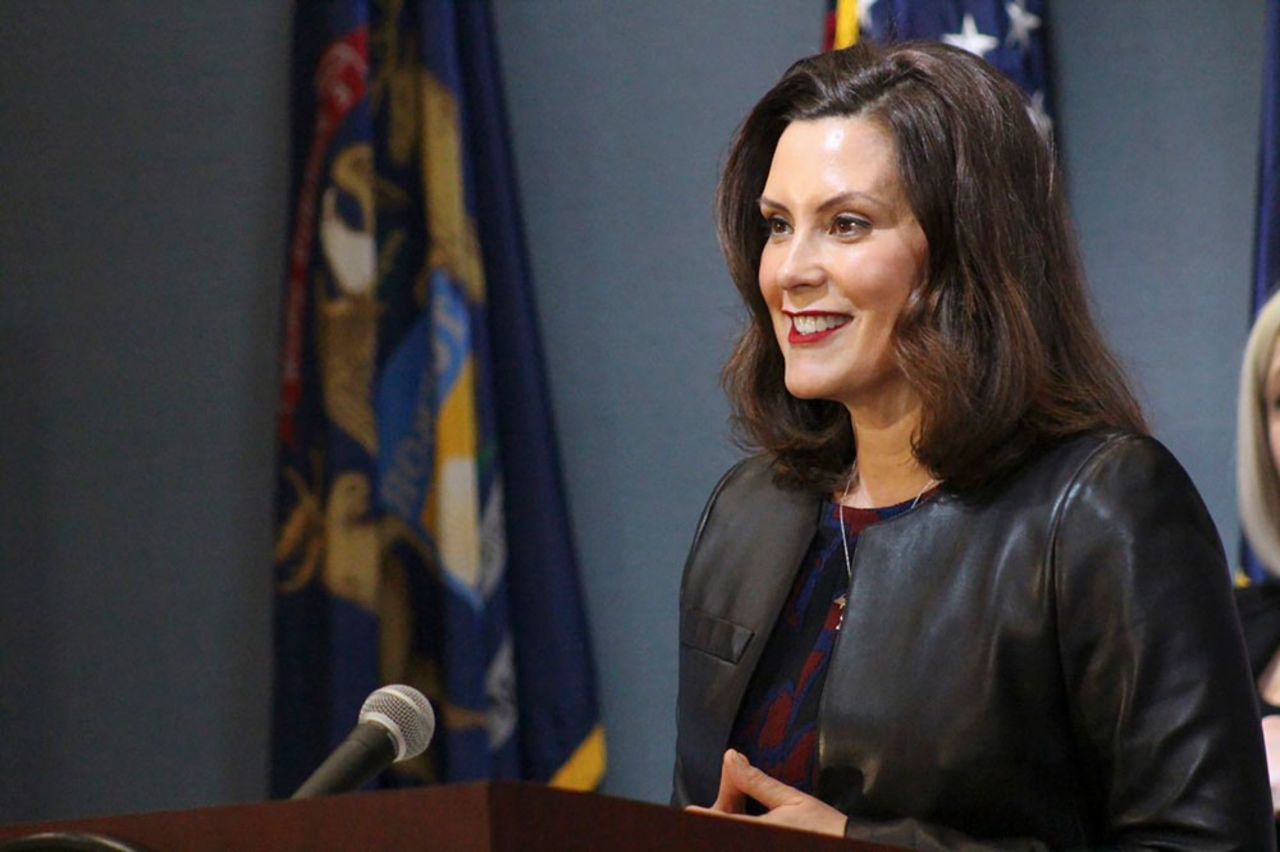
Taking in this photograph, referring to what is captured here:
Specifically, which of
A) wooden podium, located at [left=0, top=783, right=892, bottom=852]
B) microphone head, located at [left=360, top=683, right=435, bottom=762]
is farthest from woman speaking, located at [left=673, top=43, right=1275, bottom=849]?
wooden podium, located at [left=0, top=783, right=892, bottom=852]

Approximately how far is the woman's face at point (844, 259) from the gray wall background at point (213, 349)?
2.16 meters

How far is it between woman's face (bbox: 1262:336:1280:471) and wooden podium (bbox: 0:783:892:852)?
6.99 ft

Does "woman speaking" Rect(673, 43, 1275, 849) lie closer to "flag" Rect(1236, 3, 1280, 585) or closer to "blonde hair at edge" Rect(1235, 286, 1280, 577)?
"blonde hair at edge" Rect(1235, 286, 1280, 577)

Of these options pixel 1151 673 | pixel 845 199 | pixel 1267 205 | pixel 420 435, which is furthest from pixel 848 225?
pixel 420 435

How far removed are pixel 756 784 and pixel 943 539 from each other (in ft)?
1.09

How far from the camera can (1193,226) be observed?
3883 mm

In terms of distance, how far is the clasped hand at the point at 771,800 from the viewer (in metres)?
1.77

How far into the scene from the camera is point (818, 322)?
201 centimetres

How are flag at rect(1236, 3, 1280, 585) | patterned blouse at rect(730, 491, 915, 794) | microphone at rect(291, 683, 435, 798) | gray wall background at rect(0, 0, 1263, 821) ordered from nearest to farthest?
microphone at rect(291, 683, 435, 798) < patterned blouse at rect(730, 491, 915, 794) < flag at rect(1236, 3, 1280, 585) < gray wall background at rect(0, 0, 1263, 821)

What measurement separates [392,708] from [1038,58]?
2657 millimetres

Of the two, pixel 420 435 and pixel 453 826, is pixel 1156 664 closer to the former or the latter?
pixel 453 826

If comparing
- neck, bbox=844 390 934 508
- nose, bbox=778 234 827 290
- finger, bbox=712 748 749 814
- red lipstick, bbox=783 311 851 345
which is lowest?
finger, bbox=712 748 749 814

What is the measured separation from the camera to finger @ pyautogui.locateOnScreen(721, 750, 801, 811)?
5.96 ft

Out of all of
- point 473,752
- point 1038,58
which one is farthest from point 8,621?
point 1038,58
